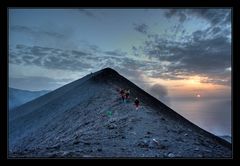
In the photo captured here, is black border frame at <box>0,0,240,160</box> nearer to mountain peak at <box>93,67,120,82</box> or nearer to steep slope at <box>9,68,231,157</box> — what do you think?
steep slope at <box>9,68,231,157</box>

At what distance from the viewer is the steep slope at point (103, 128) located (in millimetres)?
2959

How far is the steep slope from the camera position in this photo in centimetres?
296

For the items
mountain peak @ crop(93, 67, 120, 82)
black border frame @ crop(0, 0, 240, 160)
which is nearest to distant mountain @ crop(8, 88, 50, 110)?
black border frame @ crop(0, 0, 240, 160)

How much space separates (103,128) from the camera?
4.29 meters

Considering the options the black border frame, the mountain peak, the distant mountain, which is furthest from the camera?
the mountain peak

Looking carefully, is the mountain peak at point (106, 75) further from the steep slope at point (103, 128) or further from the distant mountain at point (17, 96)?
the distant mountain at point (17, 96)

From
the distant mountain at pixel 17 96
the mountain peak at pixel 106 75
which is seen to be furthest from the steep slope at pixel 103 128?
the distant mountain at pixel 17 96

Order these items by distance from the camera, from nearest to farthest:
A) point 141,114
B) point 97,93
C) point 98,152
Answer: point 98,152 < point 141,114 < point 97,93
